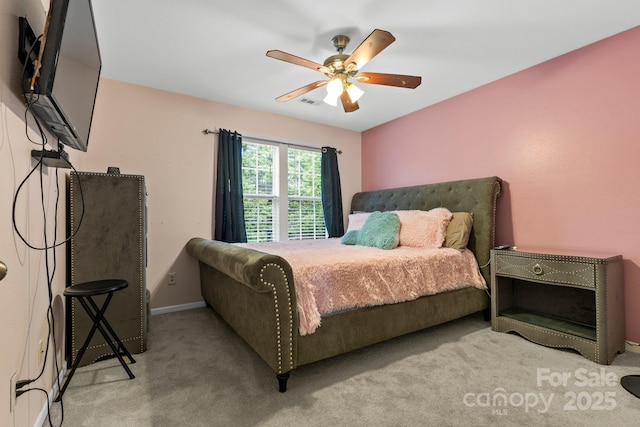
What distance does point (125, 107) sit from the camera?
296 centimetres

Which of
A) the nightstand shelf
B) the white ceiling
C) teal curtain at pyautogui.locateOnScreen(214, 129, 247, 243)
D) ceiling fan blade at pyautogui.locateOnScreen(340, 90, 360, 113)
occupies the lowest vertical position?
the nightstand shelf

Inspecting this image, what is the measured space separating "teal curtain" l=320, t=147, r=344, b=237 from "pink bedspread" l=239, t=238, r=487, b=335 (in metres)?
1.68

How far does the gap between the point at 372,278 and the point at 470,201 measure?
1.59 meters

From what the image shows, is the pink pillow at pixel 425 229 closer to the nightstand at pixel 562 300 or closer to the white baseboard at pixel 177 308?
the nightstand at pixel 562 300

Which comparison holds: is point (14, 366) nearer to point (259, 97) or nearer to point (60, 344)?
point (60, 344)


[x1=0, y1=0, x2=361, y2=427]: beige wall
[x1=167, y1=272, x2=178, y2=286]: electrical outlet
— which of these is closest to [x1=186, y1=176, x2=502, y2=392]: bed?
[x1=167, y1=272, x2=178, y2=286]: electrical outlet

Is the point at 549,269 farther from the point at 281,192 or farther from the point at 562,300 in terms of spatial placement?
the point at 281,192

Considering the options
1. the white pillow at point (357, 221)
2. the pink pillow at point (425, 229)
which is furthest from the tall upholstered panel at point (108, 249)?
the pink pillow at point (425, 229)

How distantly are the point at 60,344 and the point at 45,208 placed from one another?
3.04 ft

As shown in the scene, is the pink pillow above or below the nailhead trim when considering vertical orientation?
above

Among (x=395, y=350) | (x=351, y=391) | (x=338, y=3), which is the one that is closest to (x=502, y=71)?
(x=338, y=3)

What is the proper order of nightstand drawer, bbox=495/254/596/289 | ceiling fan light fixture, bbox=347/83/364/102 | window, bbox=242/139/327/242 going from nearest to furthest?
nightstand drawer, bbox=495/254/596/289 < ceiling fan light fixture, bbox=347/83/364/102 < window, bbox=242/139/327/242

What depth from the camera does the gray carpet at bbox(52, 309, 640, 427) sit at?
1.46 m

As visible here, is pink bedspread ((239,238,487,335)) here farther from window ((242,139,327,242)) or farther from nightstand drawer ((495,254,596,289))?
window ((242,139,327,242))
